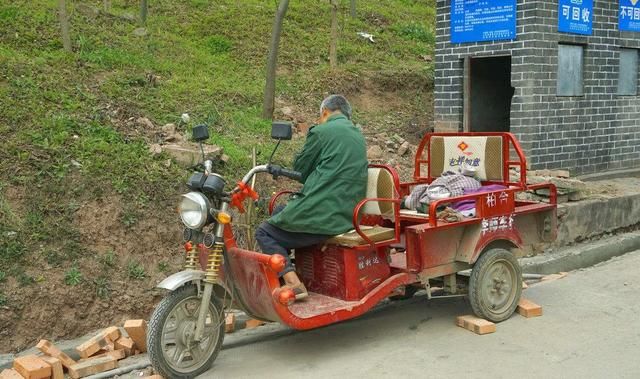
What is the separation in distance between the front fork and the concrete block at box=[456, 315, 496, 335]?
7.43ft

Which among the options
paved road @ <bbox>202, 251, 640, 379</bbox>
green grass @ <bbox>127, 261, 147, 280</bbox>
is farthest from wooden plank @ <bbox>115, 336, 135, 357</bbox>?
green grass @ <bbox>127, 261, 147, 280</bbox>

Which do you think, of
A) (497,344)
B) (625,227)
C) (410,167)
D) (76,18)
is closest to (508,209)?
(497,344)

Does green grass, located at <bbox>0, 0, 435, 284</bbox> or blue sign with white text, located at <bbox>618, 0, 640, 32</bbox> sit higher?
blue sign with white text, located at <bbox>618, 0, 640, 32</bbox>

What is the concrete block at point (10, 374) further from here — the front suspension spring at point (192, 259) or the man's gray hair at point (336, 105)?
the man's gray hair at point (336, 105)

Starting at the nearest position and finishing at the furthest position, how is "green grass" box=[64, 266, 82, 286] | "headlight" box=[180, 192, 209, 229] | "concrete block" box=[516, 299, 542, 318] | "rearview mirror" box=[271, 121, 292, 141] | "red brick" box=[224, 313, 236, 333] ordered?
"headlight" box=[180, 192, 209, 229] < "rearview mirror" box=[271, 121, 292, 141] < "red brick" box=[224, 313, 236, 333] < "green grass" box=[64, 266, 82, 286] < "concrete block" box=[516, 299, 542, 318]

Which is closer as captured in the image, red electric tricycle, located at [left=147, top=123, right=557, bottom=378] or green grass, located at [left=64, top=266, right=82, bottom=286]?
red electric tricycle, located at [left=147, top=123, right=557, bottom=378]

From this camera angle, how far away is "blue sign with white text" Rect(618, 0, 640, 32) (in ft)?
36.0

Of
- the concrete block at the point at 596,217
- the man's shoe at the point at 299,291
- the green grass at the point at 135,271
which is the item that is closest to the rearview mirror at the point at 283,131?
the man's shoe at the point at 299,291

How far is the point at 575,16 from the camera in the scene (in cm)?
1012

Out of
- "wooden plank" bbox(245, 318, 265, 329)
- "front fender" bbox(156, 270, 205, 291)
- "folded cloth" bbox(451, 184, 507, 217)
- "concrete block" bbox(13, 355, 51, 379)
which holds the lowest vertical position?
"wooden plank" bbox(245, 318, 265, 329)

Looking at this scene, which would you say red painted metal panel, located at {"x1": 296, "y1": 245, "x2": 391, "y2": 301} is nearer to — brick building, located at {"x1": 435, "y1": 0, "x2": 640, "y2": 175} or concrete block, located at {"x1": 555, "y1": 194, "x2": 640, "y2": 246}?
concrete block, located at {"x1": 555, "y1": 194, "x2": 640, "y2": 246}

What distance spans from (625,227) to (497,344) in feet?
16.5

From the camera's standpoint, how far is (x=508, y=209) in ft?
19.7

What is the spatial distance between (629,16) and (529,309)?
7.00 m
